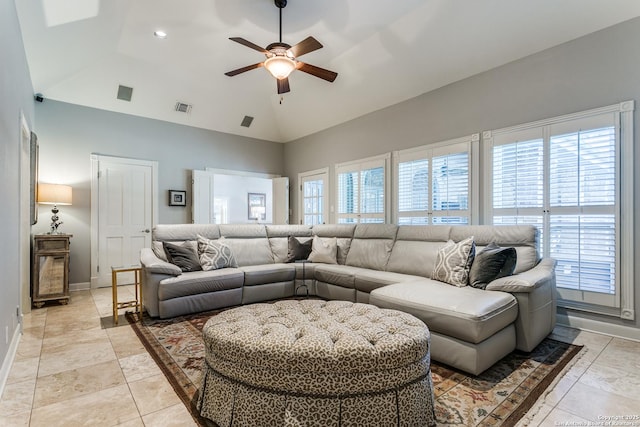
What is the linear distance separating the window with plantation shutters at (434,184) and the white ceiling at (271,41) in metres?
0.90

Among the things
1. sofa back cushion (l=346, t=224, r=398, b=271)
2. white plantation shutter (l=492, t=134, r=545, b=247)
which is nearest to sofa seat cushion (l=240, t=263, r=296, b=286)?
sofa back cushion (l=346, t=224, r=398, b=271)

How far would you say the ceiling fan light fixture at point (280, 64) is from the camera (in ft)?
9.92

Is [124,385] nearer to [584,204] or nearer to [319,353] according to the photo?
[319,353]

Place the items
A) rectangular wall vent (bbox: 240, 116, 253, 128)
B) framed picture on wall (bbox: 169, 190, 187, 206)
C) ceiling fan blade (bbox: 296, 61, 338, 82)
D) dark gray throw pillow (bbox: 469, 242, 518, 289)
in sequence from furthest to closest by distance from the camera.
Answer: rectangular wall vent (bbox: 240, 116, 253, 128)
framed picture on wall (bbox: 169, 190, 187, 206)
ceiling fan blade (bbox: 296, 61, 338, 82)
dark gray throw pillow (bbox: 469, 242, 518, 289)

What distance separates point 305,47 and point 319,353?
2690mm

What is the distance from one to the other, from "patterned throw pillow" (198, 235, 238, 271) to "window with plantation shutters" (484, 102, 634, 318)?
3376 millimetres

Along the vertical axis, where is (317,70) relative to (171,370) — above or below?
above

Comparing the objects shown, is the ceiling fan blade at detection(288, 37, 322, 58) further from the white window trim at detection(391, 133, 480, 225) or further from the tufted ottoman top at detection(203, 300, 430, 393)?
the tufted ottoman top at detection(203, 300, 430, 393)

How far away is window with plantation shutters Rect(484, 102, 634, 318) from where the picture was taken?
9.39 ft

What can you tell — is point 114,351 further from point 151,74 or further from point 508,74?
point 508,74

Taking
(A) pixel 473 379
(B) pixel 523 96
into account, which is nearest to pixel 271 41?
(B) pixel 523 96

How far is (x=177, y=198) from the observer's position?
5730mm

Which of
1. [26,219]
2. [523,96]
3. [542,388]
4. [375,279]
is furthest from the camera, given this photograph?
[26,219]

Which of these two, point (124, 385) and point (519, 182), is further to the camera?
point (519, 182)
